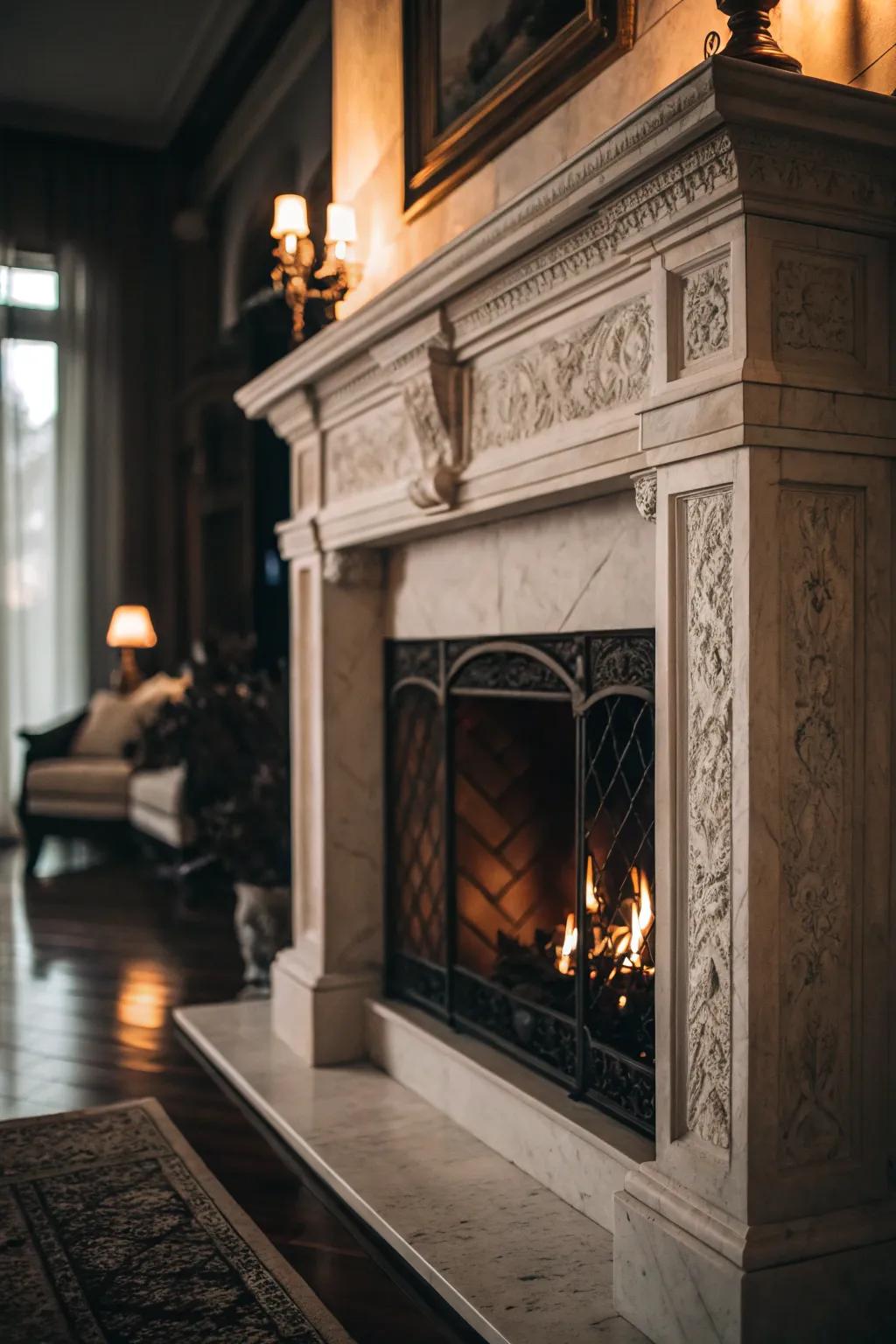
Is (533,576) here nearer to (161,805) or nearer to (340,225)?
(340,225)

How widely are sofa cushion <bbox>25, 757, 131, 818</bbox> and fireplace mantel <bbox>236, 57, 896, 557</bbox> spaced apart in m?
4.26

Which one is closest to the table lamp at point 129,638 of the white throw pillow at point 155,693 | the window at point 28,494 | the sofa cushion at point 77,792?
the white throw pillow at point 155,693

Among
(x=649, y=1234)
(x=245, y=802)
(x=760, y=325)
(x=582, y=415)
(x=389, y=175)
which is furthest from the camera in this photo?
(x=245, y=802)

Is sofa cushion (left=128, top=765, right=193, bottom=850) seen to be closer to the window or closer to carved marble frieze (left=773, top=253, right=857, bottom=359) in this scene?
the window

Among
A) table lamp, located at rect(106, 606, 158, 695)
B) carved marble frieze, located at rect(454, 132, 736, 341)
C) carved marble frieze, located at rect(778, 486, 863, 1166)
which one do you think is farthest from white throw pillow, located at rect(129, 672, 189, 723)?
carved marble frieze, located at rect(778, 486, 863, 1166)

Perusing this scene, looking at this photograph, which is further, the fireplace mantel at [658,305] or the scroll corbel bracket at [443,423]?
the scroll corbel bracket at [443,423]

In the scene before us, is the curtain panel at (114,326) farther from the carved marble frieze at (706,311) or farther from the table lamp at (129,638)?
the carved marble frieze at (706,311)

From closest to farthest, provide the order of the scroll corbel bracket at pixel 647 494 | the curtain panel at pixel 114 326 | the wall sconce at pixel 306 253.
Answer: the scroll corbel bracket at pixel 647 494 → the wall sconce at pixel 306 253 → the curtain panel at pixel 114 326

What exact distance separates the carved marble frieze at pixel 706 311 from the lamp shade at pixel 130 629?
617cm

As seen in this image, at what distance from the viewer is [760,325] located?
5.70 ft

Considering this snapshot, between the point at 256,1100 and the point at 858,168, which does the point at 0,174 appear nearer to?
the point at 256,1100

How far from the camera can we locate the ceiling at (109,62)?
6398 mm

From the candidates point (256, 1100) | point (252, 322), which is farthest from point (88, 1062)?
point (252, 322)

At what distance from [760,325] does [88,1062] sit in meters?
2.66
